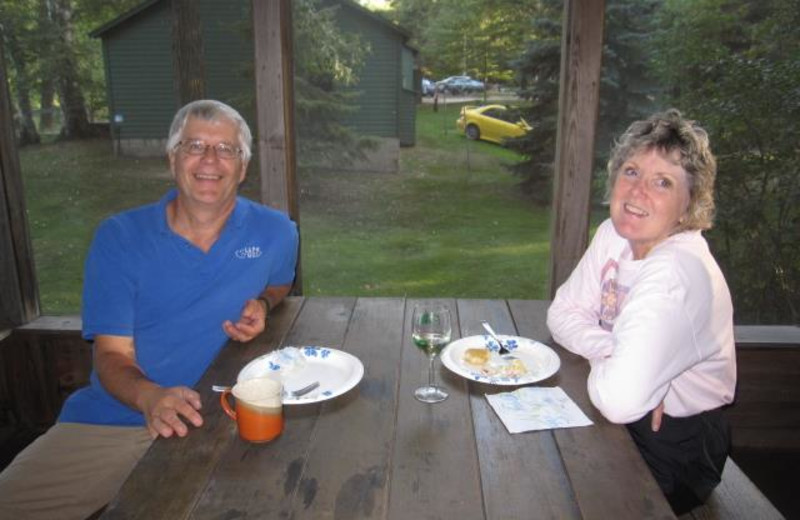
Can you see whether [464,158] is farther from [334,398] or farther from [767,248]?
[334,398]

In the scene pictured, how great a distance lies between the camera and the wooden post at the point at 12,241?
8.73 feet

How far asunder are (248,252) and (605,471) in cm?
126

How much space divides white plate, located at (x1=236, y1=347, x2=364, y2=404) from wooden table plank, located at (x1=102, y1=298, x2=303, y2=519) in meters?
0.11

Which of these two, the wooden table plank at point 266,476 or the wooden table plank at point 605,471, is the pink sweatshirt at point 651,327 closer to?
the wooden table plank at point 605,471

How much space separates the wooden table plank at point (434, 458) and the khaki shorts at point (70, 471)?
0.89 meters

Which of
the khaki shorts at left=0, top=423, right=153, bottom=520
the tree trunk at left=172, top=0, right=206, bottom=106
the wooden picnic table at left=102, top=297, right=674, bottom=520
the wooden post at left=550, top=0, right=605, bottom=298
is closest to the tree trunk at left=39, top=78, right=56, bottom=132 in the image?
the tree trunk at left=172, top=0, right=206, bottom=106

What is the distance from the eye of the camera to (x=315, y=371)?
1.58 meters

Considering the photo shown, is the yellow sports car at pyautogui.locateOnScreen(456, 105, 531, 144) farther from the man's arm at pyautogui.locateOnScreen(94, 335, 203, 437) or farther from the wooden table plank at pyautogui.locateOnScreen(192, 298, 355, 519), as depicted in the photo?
the wooden table plank at pyautogui.locateOnScreen(192, 298, 355, 519)

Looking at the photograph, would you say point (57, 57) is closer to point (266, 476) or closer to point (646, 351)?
point (266, 476)

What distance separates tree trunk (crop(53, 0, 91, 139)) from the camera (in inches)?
126

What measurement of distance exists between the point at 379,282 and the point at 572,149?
252cm

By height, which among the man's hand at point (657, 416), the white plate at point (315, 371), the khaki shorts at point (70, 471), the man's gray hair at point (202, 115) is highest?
the man's gray hair at point (202, 115)

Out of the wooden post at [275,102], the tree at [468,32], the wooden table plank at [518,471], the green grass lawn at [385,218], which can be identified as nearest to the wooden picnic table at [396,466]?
the wooden table plank at [518,471]

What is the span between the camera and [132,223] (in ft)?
6.02
